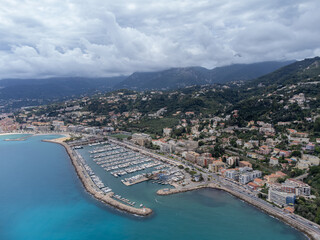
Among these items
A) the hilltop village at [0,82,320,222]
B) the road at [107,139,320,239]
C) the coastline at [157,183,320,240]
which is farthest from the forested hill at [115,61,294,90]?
the coastline at [157,183,320,240]

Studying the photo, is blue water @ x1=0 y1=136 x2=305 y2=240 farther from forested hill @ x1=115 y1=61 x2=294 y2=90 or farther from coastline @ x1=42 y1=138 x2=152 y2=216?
forested hill @ x1=115 y1=61 x2=294 y2=90

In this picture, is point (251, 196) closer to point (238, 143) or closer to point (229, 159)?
point (229, 159)

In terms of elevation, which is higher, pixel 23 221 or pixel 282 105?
pixel 282 105

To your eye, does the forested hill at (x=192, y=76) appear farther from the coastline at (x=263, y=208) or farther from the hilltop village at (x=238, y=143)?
the coastline at (x=263, y=208)

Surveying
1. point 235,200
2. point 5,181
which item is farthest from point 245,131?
point 5,181

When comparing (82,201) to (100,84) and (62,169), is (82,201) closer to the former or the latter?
(62,169)
